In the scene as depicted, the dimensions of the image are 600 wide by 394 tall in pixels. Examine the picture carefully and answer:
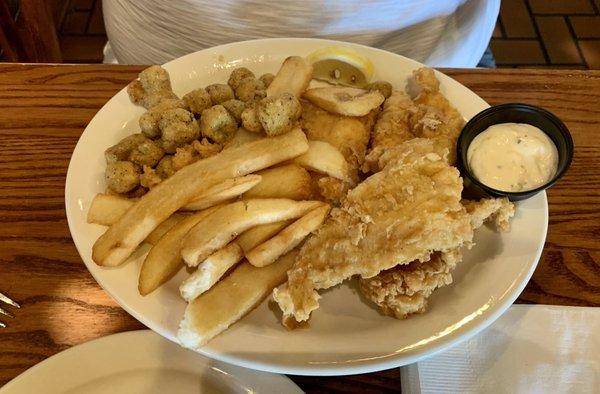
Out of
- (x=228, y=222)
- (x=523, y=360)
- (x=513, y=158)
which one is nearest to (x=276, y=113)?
(x=228, y=222)

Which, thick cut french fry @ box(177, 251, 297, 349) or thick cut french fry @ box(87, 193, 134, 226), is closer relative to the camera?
thick cut french fry @ box(177, 251, 297, 349)

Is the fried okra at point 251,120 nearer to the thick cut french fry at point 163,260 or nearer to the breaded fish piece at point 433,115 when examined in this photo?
the thick cut french fry at point 163,260

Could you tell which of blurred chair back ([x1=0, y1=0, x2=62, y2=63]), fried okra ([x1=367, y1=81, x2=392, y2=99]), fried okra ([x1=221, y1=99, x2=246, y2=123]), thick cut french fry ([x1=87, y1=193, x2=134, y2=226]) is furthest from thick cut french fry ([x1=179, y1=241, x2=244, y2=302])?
blurred chair back ([x1=0, y1=0, x2=62, y2=63])

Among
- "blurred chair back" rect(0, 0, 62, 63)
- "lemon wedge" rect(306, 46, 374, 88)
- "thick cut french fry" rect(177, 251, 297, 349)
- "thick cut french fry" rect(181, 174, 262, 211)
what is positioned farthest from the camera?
"blurred chair back" rect(0, 0, 62, 63)

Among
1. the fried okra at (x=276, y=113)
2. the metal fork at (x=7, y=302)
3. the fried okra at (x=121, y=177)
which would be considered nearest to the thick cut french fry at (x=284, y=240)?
the fried okra at (x=276, y=113)

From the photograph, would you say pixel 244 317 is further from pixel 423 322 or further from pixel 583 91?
pixel 583 91

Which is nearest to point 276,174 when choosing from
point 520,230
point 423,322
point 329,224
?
Result: point 329,224

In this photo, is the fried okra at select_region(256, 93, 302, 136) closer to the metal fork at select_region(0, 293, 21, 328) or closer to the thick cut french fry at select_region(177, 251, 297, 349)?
the thick cut french fry at select_region(177, 251, 297, 349)
